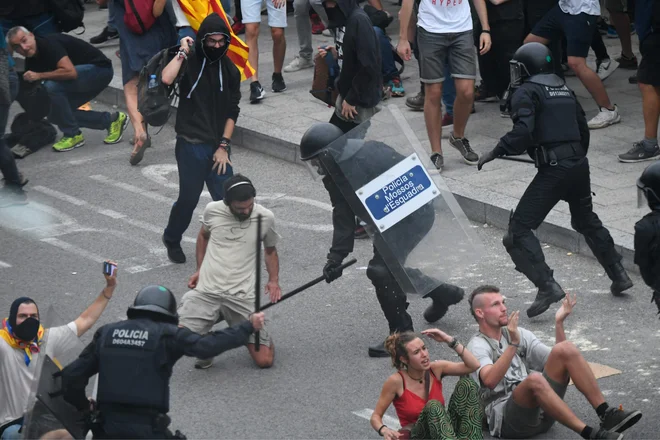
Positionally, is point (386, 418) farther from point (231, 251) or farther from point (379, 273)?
point (231, 251)

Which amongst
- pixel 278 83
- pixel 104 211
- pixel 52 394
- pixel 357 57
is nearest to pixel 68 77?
pixel 104 211

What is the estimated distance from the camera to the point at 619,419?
20.9ft

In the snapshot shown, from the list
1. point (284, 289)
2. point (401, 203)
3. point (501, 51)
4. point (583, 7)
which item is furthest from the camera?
point (501, 51)

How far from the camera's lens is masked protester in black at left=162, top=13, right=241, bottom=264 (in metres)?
9.16

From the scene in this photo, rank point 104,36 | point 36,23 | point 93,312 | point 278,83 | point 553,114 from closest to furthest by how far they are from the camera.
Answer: point 93,312
point 553,114
point 36,23
point 278,83
point 104,36

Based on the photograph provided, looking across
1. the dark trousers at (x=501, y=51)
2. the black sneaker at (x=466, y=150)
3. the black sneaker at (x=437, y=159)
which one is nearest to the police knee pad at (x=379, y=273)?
the black sneaker at (x=437, y=159)

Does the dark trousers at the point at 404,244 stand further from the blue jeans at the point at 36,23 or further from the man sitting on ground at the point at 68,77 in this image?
the blue jeans at the point at 36,23

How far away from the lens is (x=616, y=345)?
770 cm

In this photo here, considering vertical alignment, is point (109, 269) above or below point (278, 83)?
above

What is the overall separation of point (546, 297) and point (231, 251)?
78.5 inches

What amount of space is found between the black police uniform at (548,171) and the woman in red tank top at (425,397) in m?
1.81

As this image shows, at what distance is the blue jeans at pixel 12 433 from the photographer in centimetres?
642

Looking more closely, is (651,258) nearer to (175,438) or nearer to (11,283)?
(175,438)

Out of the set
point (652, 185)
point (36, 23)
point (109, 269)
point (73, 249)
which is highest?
point (652, 185)
